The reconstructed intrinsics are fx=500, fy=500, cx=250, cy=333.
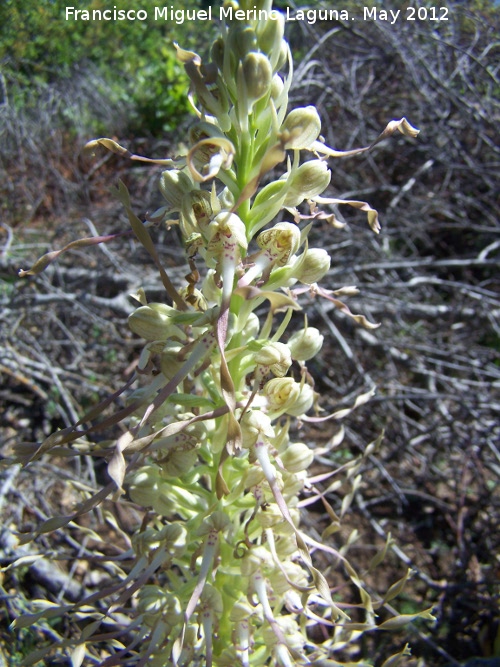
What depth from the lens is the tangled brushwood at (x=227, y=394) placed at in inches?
26.7

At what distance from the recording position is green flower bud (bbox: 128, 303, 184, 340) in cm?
75

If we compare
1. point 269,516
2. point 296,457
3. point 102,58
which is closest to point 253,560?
point 269,516

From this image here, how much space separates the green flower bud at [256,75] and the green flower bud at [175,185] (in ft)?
0.48

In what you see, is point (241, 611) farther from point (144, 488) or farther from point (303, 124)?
point (303, 124)

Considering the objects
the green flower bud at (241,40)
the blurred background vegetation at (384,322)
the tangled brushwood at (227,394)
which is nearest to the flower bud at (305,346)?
the tangled brushwood at (227,394)

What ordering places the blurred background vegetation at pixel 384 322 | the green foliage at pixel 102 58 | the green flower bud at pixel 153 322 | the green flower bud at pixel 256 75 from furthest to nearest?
the green foliage at pixel 102 58, the blurred background vegetation at pixel 384 322, the green flower bud at pixel 153 322, the green flower bud at pixel 256 75

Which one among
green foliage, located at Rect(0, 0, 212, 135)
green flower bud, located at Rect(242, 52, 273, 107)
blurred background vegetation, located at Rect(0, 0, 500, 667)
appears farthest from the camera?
green foliage, located at Rect(0, 0, 212, 135)

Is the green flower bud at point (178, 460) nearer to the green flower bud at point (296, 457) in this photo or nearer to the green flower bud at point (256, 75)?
the green flower bud at point (296, 457)

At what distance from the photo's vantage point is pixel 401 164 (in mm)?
3246

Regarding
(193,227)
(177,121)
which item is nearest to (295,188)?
(193,227)

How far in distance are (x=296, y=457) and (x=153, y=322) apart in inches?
12.9

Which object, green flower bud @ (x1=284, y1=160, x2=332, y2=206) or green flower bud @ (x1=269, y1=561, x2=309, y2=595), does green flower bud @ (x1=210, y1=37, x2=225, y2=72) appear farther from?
green flower bud @ (x1=269, y1=561, x2=309, y2=595)

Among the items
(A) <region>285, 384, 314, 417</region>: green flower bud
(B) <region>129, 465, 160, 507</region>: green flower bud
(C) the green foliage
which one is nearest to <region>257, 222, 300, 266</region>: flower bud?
(A) <region>285, 384, 314, 417</region>: green flower bud

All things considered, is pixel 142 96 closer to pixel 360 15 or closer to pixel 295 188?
pixel 360 15
